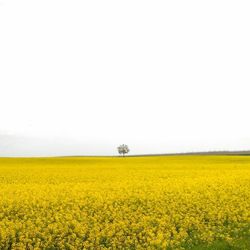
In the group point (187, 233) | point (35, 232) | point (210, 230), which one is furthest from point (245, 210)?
point (35, 232)

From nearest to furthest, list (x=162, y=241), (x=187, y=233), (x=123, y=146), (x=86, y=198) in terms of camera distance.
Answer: (x=162, y=241)
(x=187, y=233)
(x=86, y=198)
(x=123, y=146)

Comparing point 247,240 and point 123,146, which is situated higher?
point 123,146

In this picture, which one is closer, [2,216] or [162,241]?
[162,241]

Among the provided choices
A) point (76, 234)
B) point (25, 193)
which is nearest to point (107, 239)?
point (76, 234)

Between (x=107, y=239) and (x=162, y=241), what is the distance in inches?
59.2

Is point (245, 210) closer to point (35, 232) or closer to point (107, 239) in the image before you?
point (107, 239)

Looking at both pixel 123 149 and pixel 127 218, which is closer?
pixel 127 218

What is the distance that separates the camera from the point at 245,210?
15.4 meters

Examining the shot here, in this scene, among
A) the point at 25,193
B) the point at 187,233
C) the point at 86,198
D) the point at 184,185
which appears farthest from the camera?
the point at 184,185

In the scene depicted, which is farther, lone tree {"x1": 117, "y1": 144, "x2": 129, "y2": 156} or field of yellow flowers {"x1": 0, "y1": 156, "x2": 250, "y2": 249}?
lone tree {"x1": 117, "y1": 144, "x2": 129, "y2": 156}

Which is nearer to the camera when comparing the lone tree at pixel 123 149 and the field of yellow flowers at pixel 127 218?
the field of yellow flowers at pixel 127 218

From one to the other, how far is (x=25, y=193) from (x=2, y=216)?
3.55 metres

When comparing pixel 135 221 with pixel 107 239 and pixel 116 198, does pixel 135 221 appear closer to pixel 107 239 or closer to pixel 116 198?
pixel 107 239

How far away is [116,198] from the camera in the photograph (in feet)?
56.3
